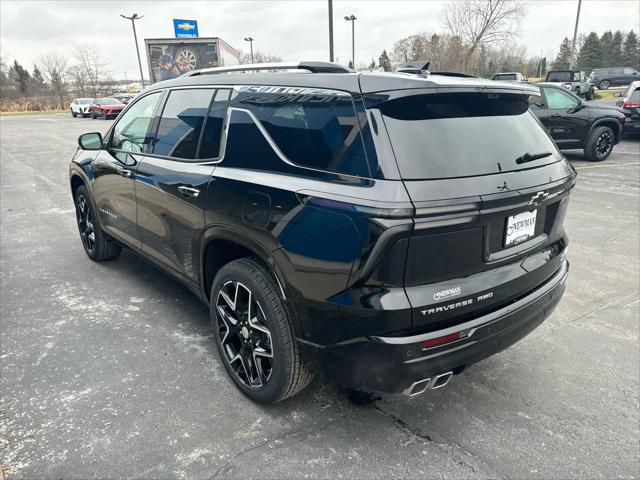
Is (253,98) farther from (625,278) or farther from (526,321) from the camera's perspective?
(625,278)

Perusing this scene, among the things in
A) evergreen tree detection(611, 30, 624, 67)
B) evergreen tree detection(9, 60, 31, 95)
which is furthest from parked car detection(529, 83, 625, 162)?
evergreen tree detection(611, 30, 624, 67)

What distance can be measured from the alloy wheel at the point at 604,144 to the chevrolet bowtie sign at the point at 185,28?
2667 centimetres

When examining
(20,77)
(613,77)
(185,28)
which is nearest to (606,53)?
(613,77)

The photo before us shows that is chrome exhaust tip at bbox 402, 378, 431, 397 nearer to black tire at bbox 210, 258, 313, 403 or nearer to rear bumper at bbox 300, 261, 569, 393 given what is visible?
rear bumper at bbox 300, 261, 569, 393

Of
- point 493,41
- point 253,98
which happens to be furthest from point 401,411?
point 493,41

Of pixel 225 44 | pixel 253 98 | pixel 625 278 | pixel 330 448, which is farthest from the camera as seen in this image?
pixel 225 44

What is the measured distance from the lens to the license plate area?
2281mm

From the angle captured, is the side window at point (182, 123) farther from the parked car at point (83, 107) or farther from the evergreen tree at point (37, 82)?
the evergreen tree at point (37, 82)

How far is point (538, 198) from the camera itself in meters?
2.37

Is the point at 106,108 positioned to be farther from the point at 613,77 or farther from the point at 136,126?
the point at 613,77

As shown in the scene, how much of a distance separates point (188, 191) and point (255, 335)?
3.41ft

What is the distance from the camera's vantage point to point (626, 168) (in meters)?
10.2

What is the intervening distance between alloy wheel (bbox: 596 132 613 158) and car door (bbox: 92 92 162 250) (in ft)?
34.6

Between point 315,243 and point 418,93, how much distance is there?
2.66 feet
